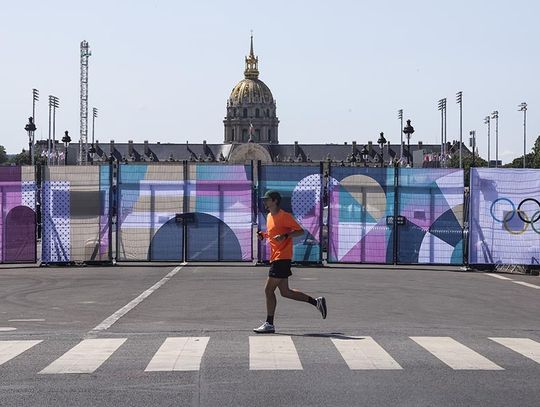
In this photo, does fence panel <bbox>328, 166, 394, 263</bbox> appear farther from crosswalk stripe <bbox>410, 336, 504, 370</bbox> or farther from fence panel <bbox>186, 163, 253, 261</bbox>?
crosswalk stripe <bbox>410, 336, 504, 370</bbox>

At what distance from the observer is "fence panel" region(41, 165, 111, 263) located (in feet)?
85.0

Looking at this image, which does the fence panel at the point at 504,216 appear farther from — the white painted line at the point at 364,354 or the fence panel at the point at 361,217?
the white painted line at the point at 364,354

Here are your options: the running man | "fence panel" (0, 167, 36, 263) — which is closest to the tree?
"fence panel" (0, 167, 36, 263)

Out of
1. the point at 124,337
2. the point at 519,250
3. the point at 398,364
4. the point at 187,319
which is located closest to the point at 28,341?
the point at 124,337

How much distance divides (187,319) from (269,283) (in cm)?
175

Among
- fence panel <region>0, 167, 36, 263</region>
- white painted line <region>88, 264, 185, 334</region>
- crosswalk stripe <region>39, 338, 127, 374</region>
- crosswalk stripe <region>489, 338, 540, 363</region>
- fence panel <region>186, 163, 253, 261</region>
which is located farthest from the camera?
fence panel <region>186, 163, 253, 261</region>

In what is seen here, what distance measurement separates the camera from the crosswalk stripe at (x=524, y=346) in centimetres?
1088

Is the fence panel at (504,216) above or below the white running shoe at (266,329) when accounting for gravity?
above

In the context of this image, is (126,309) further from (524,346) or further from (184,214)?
(184,214)

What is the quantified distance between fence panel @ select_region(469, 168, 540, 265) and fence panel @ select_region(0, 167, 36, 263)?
1096 cm

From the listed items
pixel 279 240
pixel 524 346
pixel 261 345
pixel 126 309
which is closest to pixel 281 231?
pixel 279 240

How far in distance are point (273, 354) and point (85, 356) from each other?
1.93 metres

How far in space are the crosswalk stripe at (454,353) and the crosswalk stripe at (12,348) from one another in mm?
4345

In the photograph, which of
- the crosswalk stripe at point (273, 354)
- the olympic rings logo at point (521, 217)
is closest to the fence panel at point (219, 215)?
the olympic rings logo at point (521, 217)
